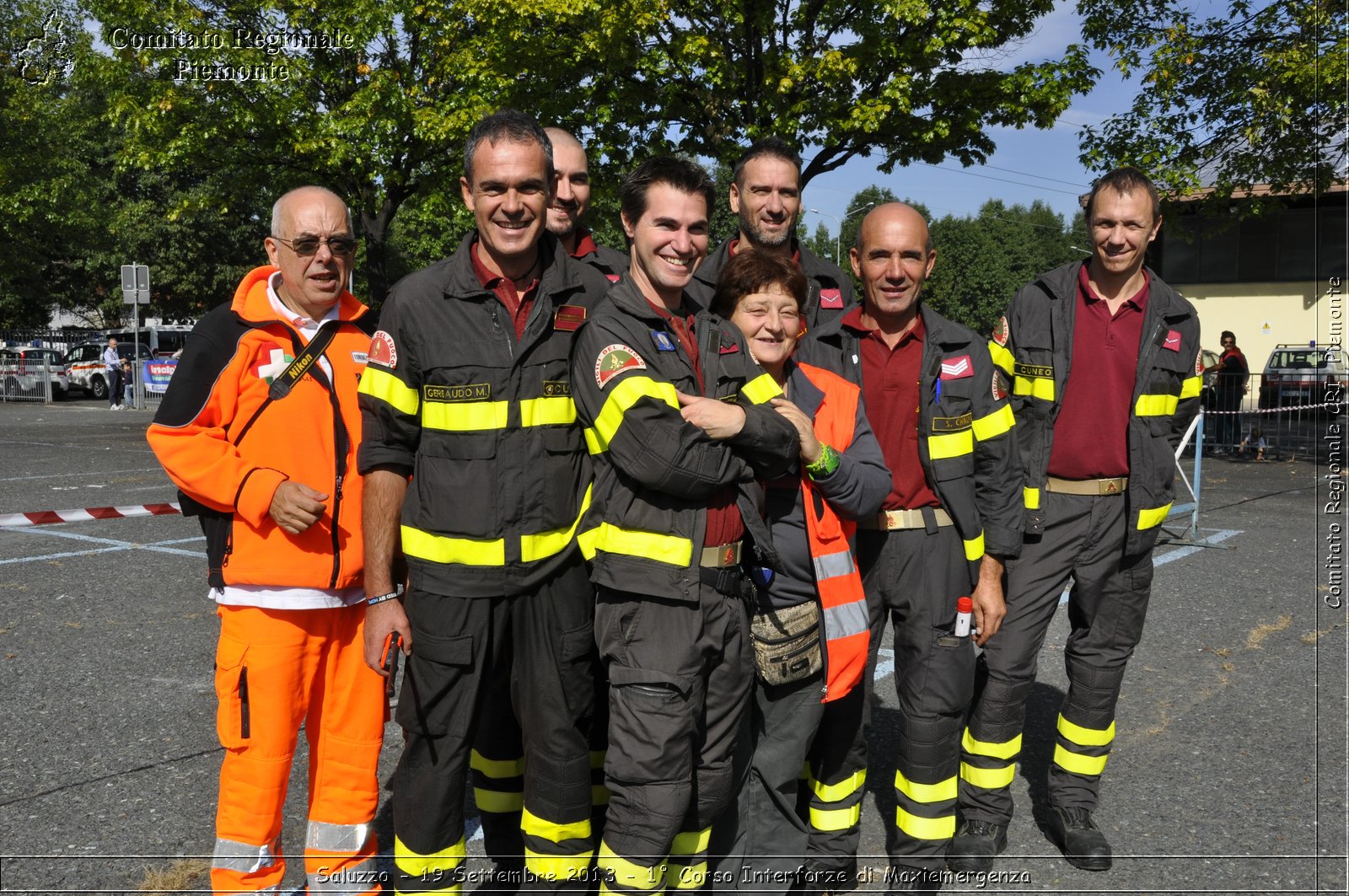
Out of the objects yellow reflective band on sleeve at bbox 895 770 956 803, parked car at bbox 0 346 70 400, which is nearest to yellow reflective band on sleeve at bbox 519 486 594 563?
yellow reflective band on sleeve at bbox 895 770 956 803

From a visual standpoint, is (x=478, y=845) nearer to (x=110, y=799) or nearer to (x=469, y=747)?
(x=469, y=747)

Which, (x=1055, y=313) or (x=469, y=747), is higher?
(x=1055, y=313)

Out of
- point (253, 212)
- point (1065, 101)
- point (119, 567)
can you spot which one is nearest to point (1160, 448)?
point (119, 567)

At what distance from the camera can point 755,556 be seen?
9.68 feet

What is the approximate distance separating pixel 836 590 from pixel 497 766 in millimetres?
1203

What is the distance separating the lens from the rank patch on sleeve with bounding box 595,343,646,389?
2.63m

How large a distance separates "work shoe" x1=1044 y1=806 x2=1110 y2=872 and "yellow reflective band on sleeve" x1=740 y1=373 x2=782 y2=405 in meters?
2.14

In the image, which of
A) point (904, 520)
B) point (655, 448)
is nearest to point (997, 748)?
point (904, 520)

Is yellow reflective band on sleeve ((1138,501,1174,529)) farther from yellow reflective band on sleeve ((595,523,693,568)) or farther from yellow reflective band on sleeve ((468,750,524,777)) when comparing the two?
yellow reflective band on sleeve ((468,750,524,777))

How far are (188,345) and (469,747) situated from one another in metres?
1.40

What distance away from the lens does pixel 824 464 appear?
292 cm

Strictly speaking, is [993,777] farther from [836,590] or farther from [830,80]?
[830,80]

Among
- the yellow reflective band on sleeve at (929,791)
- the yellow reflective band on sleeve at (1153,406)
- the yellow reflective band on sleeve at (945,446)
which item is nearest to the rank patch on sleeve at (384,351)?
the yellow reflective band on sleeve at (945,446)

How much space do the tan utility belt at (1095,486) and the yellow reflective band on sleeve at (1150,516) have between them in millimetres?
114
